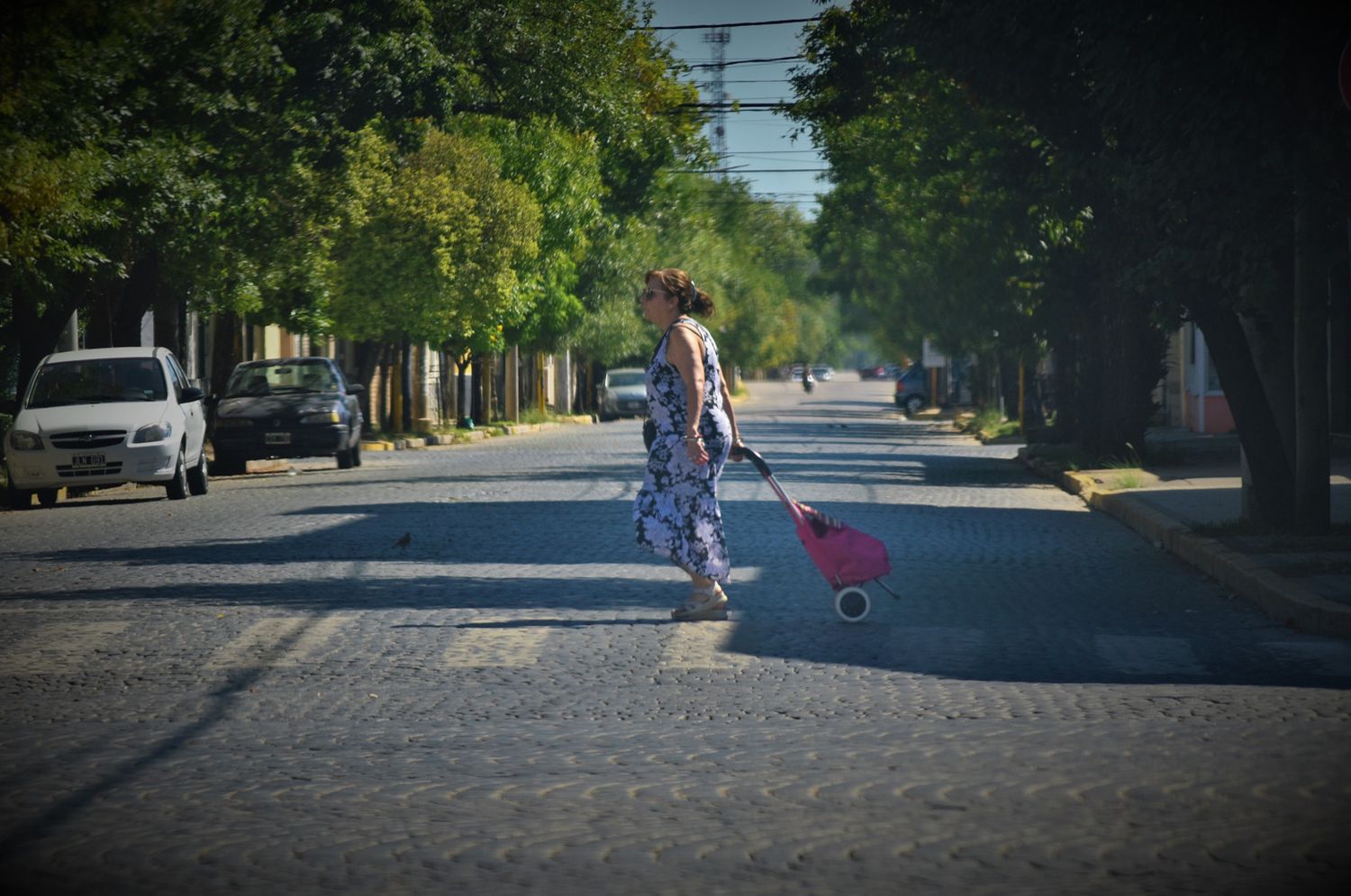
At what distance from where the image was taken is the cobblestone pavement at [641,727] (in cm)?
549

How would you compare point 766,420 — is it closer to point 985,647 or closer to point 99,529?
point 99,529

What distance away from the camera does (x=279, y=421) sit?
1080 inches

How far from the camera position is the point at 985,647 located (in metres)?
9.83

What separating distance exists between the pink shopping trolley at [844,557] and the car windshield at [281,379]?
734 inches

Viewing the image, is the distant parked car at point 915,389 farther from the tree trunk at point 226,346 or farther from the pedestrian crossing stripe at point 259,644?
the pedestrian crossing stripe at point 259,644

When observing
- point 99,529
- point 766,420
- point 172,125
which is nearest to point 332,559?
point 99,529

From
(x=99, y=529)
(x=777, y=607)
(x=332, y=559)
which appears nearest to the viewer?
(x=777, y=607)

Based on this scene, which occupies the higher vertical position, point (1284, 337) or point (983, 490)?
point (1284, 337)

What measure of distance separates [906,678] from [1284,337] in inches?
324

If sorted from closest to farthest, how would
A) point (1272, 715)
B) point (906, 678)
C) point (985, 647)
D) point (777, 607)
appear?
point (1272, 715) < point (906, 678) < point (985, 647) < point (777, 607)

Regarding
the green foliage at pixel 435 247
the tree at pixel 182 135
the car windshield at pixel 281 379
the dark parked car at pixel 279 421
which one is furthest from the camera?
the green foliage at pixel 435 247

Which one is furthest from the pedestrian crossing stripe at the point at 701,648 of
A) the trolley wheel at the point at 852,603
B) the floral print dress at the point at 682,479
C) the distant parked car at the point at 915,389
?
the distant parked car at the point at 915,389

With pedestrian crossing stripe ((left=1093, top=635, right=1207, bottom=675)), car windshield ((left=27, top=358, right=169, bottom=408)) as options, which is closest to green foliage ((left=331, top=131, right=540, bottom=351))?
car windshield ((left=27, top=358, right=169, bottom=408))

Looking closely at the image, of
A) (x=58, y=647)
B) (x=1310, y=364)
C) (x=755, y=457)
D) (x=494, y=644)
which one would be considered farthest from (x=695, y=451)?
(x=1310, y=364)
